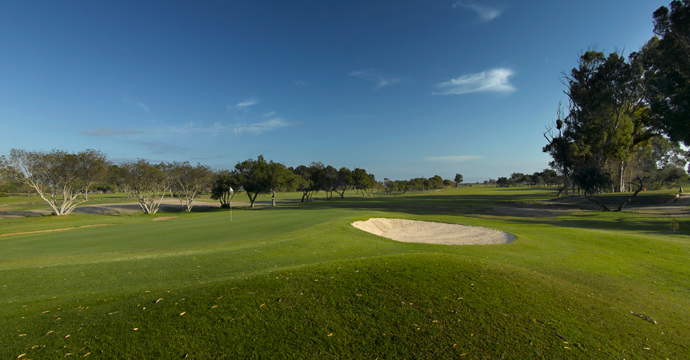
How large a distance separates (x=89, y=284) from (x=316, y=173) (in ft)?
209

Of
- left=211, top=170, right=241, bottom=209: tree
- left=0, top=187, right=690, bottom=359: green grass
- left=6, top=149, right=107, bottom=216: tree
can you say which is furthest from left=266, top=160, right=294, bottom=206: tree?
left=0, top=187, right=690, bottom=359: green grass

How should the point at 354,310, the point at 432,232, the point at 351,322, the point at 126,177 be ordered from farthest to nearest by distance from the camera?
the point at 126,177 → the point at 432,232 → the point at 354,310 → the point at 351,322

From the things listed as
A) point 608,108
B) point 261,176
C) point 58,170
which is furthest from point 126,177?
point 608,108

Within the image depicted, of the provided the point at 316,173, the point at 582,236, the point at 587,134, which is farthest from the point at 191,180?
the point at 587,134

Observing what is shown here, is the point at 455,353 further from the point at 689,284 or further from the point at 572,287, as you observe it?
the point at 689,284

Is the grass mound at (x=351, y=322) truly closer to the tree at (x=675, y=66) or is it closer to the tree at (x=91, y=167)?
the tree at (x=675, y=66)

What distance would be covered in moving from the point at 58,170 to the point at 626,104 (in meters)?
81.0

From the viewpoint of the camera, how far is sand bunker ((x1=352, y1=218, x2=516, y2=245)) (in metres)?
15.7

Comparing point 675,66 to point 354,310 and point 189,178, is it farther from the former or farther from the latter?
point 189,178

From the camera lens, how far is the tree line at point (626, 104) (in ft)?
85.7

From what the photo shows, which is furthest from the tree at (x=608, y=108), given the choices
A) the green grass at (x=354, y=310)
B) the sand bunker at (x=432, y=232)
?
the green grass at (x=354, y=310)

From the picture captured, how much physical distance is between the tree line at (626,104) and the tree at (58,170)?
64.1 metres

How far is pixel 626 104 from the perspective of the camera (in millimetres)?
44719

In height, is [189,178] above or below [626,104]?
below
